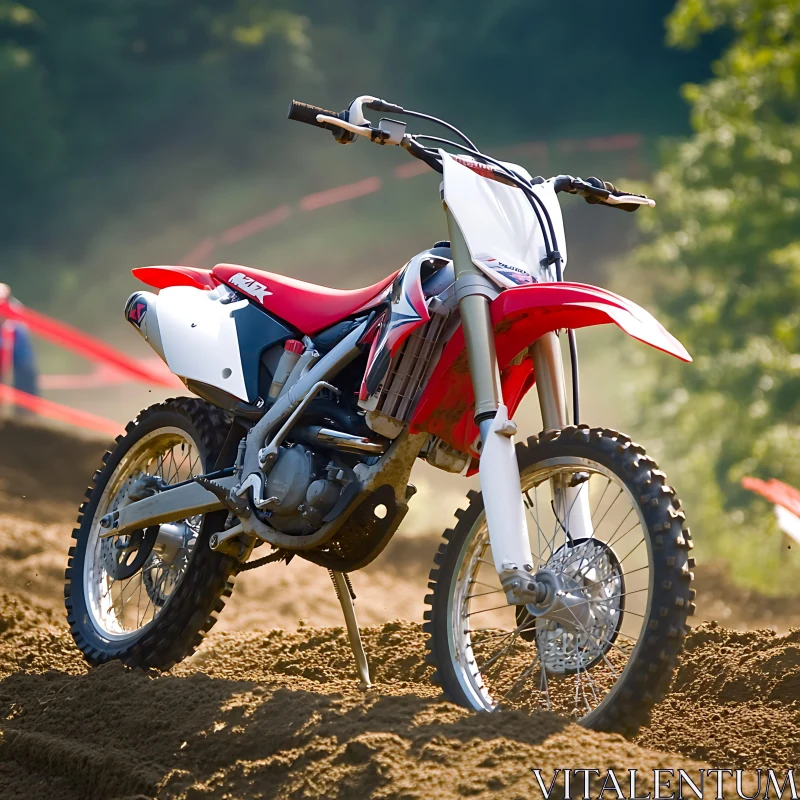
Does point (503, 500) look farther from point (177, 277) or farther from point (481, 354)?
point (177, 277)

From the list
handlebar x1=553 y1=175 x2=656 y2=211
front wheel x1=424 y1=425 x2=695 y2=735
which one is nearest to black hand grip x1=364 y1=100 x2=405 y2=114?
handlebar x1=553 y1=175 x2=656 y2=211

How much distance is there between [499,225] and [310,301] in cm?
91

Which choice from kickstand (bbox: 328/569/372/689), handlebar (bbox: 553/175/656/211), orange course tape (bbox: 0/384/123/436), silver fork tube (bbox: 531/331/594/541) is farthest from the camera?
orange course tape (bbox: 0/384/123/436)

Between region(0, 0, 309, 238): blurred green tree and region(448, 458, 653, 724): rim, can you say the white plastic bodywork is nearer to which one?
region(448, 458, 653, 724): rim

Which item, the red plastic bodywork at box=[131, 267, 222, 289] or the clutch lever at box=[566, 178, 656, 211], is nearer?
the clutch lever at box=[566, 178, 656, 211]

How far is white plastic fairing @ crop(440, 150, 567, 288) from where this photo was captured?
386 centimetres

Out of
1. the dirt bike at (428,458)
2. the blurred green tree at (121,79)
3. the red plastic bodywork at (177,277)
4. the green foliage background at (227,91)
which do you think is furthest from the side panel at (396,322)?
the blurred green tree at (121,79)

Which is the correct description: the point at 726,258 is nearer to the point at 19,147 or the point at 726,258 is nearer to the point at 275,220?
the point at 275,220

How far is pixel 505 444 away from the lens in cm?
365

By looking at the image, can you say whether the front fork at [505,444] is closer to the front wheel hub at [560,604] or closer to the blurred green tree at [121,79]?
the front wheel hub at [560,604]

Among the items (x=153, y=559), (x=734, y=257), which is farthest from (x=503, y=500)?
(x=734, y=257)

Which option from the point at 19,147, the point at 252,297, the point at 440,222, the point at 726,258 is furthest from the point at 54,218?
the point at 252,297

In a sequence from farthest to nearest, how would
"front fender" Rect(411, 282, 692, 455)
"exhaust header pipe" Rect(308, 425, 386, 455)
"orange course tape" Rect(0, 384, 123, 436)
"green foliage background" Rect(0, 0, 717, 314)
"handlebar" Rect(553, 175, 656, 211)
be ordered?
"green foliage background" Rect(0, 0, 717, 314), "orange course tape" Rect(0, 384, 123, 436), "handlebar" Rect(553, 175, 656, 211), "exhaust header pipe" Rect(308, 425, 386, 455), "front fender" Rect(411, 282, 692, 455)

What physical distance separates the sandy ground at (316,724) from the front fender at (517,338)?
0.89 m
